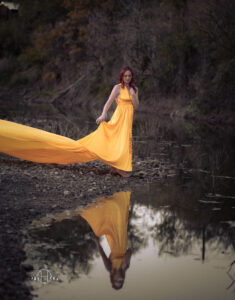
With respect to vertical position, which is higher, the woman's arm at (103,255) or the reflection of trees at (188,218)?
the reflection of trees at (188,218)

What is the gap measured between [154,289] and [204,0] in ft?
77.1

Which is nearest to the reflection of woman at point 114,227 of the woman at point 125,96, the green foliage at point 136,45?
the woman at point 125,96

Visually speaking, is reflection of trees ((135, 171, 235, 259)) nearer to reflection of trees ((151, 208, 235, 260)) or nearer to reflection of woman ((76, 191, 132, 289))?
reflection of trees ((151, 208, 235, 260))

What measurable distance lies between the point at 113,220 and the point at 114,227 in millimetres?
289

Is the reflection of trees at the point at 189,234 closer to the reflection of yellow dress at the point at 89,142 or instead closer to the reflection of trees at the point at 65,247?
the reflection of trees at the point at 65,247

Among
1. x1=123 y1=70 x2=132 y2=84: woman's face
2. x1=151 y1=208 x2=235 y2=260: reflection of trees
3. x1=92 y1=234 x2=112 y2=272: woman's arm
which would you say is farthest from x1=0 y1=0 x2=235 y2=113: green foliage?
x1=92 y1=234 x2=112 y2=272: woman's arm

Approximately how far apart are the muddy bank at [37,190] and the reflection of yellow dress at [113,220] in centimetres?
28

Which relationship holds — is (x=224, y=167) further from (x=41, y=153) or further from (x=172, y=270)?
(x=172, y=270)

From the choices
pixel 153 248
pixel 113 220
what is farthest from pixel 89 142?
pixel 153 248

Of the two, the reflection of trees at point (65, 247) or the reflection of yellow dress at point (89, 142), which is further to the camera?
the reflection of yellow dress at point (89, 142)

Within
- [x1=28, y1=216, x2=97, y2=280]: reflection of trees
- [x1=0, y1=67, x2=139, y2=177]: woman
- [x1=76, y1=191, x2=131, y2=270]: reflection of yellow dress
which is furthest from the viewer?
[x1=0, y1=67, x2=139, y2=177]: woman

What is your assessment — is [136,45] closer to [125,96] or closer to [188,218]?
[125,96]

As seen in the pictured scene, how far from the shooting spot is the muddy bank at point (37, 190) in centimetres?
434

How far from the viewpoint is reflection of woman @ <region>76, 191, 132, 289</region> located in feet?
15.1
